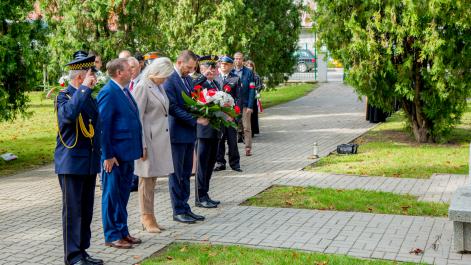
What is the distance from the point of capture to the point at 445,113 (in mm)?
15312

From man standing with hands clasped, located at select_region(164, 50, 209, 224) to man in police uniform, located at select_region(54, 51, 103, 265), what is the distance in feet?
5.96

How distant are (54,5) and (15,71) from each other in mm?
3771

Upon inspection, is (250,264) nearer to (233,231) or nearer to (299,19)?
(233,231)

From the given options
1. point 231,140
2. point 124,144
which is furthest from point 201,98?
point 231,140

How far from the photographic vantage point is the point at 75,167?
20.8ft

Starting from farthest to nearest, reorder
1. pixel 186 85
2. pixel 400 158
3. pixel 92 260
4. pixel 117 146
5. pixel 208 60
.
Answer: pixel 400 158, pixel 208 60, pixel 186 85, pixel 117 146, pixel 92 260

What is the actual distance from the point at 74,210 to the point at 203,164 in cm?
300

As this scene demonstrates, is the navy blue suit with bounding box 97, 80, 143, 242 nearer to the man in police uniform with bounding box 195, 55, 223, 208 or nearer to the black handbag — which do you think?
the man in police uniform with bounding box 195, 55, 223, 208

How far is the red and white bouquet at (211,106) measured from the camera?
8.48m

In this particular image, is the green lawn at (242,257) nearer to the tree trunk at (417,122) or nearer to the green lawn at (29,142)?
the green lawn at (29,142)

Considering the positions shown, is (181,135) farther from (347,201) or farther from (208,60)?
(347,201)

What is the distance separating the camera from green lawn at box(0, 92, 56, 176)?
44.9 feet

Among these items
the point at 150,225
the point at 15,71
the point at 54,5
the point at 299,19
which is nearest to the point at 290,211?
the point at 150,225

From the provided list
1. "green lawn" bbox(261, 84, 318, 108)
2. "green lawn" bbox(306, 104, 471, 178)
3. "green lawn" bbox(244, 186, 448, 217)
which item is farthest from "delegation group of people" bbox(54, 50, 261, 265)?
"green lawn" bbox(261, 84, 318, 108)
